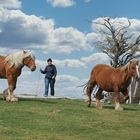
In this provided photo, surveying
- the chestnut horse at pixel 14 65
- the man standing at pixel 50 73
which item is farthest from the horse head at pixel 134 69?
the man standing at pixel 50 73

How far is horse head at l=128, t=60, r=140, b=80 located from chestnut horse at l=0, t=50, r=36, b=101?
12.5ft

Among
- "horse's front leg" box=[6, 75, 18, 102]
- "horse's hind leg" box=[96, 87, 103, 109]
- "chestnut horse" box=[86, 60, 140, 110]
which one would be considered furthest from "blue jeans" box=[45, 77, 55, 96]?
"horse's front leg" box=[6, 75, 18, 102]

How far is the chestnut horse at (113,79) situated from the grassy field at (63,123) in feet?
5.62

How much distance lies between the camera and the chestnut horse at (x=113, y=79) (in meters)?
19.1

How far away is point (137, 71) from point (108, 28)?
1990cm

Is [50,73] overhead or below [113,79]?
overhead

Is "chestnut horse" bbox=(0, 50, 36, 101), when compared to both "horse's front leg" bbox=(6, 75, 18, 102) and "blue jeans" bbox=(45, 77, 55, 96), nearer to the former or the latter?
"horse's front leg" bbox=(6, 75, 18, 102)

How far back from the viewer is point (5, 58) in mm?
20062

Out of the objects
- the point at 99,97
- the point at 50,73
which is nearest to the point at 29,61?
the point at 99,97

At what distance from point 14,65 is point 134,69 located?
4.70 meters

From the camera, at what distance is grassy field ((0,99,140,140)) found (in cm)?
1279

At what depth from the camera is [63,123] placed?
47.3ft

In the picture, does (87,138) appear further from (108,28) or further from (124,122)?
(108,28)

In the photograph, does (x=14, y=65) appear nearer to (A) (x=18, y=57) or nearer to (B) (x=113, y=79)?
(A) (x=18, y=57)
